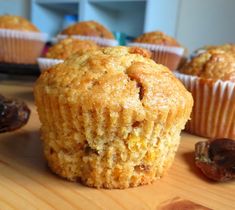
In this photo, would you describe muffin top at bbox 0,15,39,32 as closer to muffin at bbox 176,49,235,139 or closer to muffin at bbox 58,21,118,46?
muffin at bbox 58,21,118,46

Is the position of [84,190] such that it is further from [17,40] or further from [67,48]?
[17,40]

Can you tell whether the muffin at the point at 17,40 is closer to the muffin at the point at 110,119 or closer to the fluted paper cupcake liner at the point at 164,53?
the fluted paper cupcake liner at the point at 164,53

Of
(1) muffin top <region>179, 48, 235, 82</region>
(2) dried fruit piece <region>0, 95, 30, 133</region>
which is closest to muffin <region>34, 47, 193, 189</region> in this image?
(2) dried fruit piece <region>0, 95, 30, 133</region>

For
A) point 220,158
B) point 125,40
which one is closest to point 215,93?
point 220,158

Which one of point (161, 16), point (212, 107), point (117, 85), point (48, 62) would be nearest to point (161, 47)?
point (161, 16)

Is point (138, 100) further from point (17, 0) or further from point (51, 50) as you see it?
point (17, 0)

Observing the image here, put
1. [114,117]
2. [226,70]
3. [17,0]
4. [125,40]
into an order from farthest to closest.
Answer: [17,0]
[125,40]
[226,70]
[114,117]
